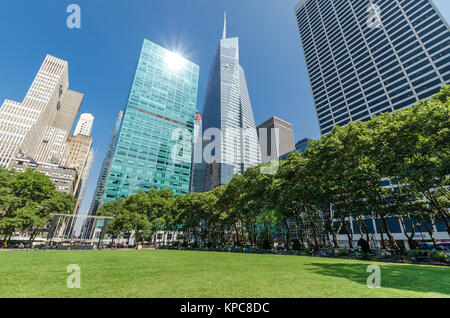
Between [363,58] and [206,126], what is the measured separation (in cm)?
10374

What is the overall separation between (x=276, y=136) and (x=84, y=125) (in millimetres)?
181500

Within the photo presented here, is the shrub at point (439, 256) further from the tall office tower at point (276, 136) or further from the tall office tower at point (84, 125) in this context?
the tall office tower at point (84, 125)

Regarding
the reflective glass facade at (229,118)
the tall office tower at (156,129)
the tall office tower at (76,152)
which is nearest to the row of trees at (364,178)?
the tall office tower at (156,129)

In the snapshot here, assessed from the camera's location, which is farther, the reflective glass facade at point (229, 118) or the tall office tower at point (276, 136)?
the tall office tower at point (276, 136)

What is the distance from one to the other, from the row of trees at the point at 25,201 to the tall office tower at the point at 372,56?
3461 inches

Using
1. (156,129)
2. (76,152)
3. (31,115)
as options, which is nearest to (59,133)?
(76,152)

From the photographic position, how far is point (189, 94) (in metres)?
121

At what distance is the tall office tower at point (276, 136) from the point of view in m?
150

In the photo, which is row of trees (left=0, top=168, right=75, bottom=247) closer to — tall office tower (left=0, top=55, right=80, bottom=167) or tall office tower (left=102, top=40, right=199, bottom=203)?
tall office tower (left=102, top=40, right=199, bottom=203)

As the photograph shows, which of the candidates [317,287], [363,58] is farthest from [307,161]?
[363,58]

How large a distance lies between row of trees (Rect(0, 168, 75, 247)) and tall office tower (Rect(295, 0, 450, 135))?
87.9 m

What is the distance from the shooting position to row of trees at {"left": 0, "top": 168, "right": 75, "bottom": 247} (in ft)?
90.8
